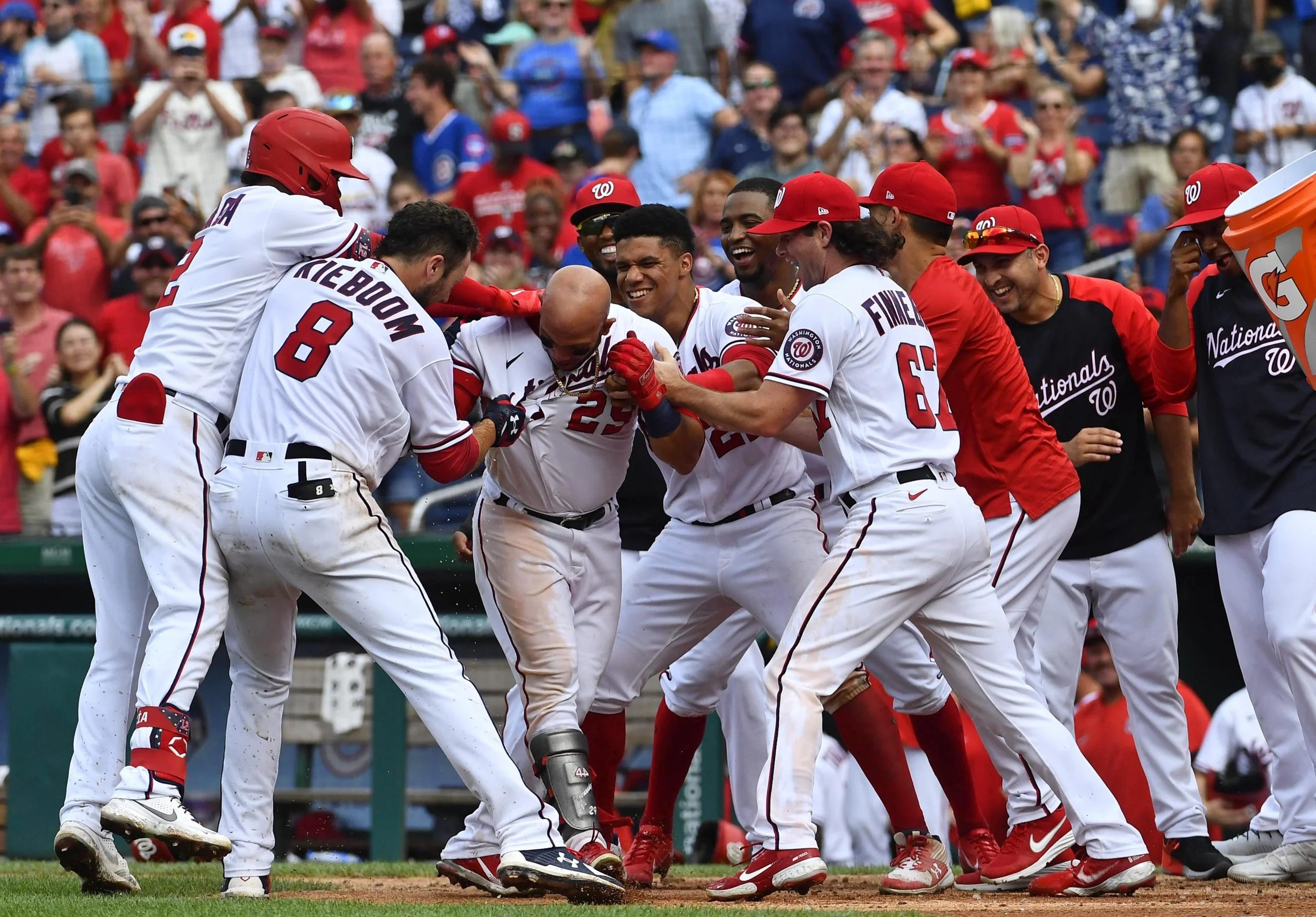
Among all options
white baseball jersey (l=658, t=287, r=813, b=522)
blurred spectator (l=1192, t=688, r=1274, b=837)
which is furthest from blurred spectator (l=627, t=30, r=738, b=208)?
white baseball jersey (l=658, t=287, r=813, b=522)

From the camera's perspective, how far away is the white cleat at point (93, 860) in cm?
469

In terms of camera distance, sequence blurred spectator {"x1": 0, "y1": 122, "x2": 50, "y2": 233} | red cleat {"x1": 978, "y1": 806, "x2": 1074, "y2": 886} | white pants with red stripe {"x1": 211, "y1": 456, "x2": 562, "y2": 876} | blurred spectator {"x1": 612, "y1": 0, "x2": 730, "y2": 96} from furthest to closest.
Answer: blurred spectator {"x1": 0, "y1": 122, "x2": 50, "y2": 233}
blurred spectator {"x1": 612, "y1": 0, "x2": 730, "y2": 96}
red cleat {"x1": 978, "y1": 806, "x2": 1074, "y2": 886}
white pants with red stripe {"x1": 211, "y1": 456, "x2": 562, "y2": 876}

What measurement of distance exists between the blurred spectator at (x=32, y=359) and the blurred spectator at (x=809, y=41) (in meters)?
5.06

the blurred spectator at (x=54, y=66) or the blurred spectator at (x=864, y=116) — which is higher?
the blurred spectator at (x=54, y=66)

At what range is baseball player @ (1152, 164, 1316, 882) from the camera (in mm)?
5246

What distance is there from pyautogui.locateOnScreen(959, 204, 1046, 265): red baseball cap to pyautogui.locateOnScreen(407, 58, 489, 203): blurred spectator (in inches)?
239

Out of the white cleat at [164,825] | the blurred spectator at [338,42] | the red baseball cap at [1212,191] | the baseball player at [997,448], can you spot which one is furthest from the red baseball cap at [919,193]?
the blurred spectator at [338,42]

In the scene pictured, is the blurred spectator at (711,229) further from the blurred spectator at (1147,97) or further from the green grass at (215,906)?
the green grass at (215,906)

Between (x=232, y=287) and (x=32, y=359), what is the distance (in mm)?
5492

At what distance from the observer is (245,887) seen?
195 inches

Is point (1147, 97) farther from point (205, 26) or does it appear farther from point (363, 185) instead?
point (205, 26)

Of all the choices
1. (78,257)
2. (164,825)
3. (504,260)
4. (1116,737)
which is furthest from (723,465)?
(78,257)

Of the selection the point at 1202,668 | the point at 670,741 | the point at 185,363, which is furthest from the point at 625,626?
the point at 1202,668

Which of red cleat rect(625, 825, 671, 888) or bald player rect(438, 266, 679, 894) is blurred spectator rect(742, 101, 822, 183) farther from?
red cleat rect(625, 825, 671, 888)
